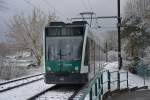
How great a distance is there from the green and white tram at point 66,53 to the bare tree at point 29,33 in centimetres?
4232

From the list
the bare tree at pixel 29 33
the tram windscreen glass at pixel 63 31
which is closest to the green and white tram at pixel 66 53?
the tram windscreen glass at pixel 63 31

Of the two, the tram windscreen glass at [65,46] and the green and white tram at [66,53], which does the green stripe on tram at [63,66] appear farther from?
the tram windscreen glass at [65,46]

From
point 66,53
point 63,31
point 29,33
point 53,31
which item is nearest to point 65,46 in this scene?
point 66,53

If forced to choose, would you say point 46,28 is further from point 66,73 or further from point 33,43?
point 33,43

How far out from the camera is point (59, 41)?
22.4 m

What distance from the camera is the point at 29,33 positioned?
69.7 m

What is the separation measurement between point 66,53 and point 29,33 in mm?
47847

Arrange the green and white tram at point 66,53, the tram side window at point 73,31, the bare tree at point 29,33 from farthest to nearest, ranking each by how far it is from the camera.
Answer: the bare tree at point 29,33 → the tram side window at point 73,31 → the green and white tram at point 66,53

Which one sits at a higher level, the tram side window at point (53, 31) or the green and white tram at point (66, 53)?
the tram side window at point (53, 31)

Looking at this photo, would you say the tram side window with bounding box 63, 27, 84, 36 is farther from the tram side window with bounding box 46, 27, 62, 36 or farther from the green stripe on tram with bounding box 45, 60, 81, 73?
the green stripe on tram with bounding box 45, 60, 81, 73

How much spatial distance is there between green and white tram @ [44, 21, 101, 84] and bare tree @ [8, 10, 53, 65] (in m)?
42.3

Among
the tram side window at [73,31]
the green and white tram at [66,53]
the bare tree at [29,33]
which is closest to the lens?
the green and white tram at [66,53]

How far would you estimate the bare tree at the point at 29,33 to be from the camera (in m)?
66.2

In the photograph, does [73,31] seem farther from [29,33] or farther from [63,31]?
[29,33]
